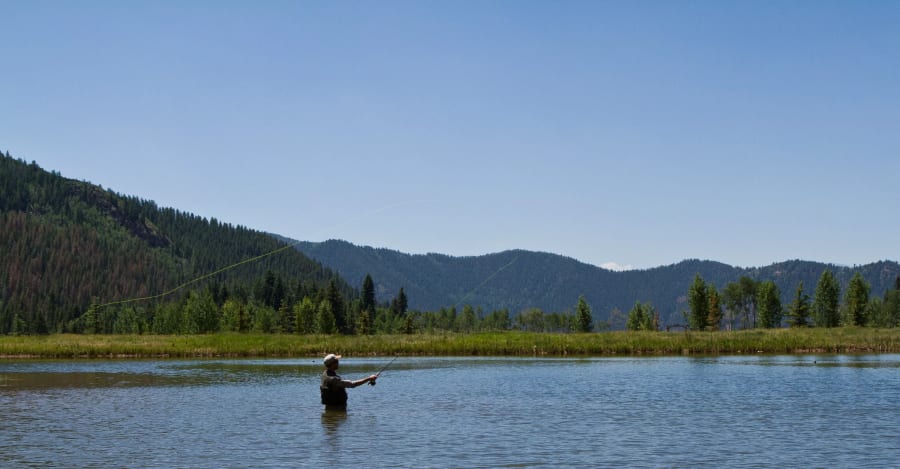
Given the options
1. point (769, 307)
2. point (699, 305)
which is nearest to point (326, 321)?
point (699, 305)

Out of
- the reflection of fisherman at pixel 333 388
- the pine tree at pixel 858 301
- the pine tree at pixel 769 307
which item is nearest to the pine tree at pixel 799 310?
the pine tree at pixel 858 301

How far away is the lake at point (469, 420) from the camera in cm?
2245

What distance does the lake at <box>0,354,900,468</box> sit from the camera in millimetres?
22453

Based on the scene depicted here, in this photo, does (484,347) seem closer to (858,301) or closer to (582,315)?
(582,315)

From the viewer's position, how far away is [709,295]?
156125mm

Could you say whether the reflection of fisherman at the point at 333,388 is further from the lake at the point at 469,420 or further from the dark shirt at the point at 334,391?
the lake at the point at 469,420

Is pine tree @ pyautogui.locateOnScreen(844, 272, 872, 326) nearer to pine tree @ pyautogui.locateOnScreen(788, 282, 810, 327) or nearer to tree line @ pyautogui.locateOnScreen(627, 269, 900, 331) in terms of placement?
tree line @ pyautogui.locateOnScreen(627, 269, 900, 331)

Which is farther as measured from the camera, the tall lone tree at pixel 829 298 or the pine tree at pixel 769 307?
the pine tree at pixel 769 307

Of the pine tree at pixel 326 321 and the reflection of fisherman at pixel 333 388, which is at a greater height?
the pine tree at pixel 326 321

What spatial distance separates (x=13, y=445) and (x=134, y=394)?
57.9 ft

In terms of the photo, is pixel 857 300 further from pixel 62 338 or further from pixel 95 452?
pixel 95 452

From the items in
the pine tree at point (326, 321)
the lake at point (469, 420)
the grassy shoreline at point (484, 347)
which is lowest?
the lake at point (469, 420)

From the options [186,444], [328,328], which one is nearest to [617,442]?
[186,444]

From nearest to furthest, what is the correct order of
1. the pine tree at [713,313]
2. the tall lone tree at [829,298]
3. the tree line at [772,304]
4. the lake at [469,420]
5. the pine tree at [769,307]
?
the lake at [469,420] → the tree line at [772,304] → the pine tree at [713,313] → the tall lone tree at [829,298] → the pine tree at [769,307]
